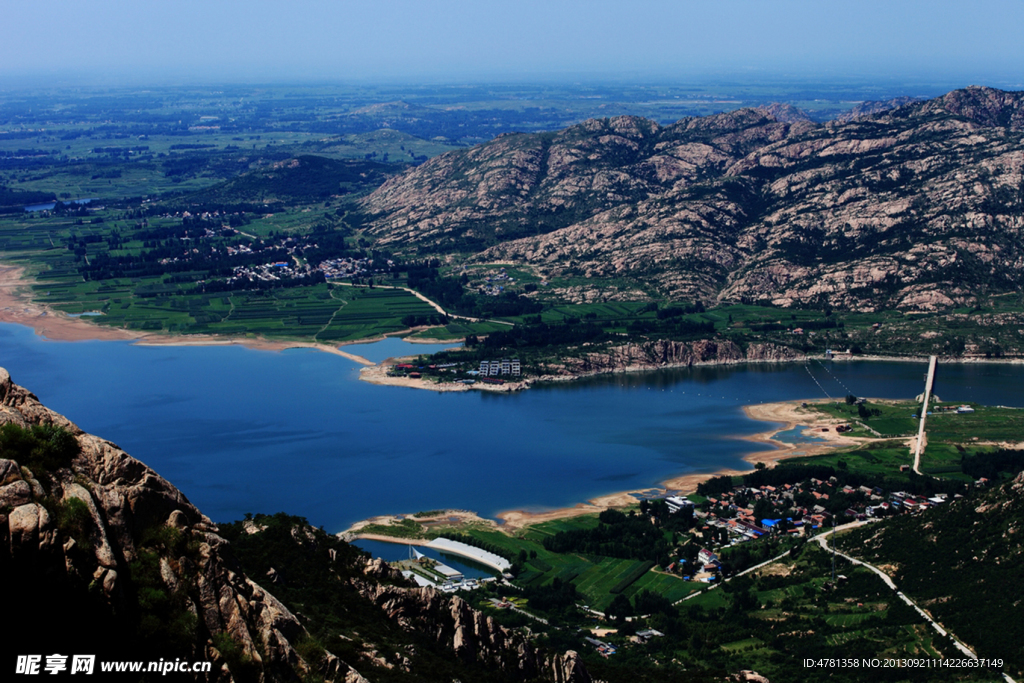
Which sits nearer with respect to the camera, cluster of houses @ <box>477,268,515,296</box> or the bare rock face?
the bare rock face

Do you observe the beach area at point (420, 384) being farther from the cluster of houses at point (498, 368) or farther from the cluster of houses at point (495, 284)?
the cluster of houses at point (495, 284)

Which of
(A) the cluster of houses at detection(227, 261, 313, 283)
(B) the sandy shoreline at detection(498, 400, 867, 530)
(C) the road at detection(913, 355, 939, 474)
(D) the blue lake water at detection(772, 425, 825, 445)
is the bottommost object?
(D) the blue lake water at detection(772, 425, 825, 445)

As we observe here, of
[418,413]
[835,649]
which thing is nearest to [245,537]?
[835,649]

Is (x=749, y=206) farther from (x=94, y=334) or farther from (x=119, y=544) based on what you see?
(x=119, y=544)

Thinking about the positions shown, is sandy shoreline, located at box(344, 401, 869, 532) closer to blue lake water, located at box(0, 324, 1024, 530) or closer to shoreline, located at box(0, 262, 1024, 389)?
blue lake water, located at box(0, 324, 1024, 530)

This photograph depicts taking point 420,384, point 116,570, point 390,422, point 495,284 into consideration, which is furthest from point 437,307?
point 116,570

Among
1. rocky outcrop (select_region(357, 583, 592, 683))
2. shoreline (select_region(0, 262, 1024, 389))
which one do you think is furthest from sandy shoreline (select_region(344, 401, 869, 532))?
rocky outcrop (select_region(357, 583, 592, 683))
